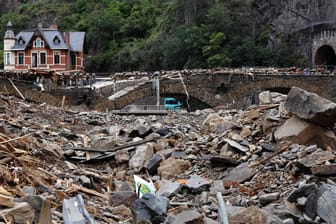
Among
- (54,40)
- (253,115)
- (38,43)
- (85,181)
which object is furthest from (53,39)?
(85,181)

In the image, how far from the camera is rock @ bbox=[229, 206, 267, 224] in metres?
6.27

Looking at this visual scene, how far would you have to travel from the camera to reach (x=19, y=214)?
505 cm

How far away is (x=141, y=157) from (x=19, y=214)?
16.0ft

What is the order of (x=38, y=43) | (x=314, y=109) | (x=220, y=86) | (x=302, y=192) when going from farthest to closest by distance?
(x=38, y=43) → (x=220, y=86) → (x=314, y=109) → (x=302, y=192)

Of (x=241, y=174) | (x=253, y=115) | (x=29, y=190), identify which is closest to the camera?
(x=29, y=190)

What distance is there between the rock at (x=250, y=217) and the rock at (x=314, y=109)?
289cm

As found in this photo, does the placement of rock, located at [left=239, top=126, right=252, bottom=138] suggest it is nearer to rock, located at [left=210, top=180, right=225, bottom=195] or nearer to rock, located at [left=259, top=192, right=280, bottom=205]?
rock, located at [left=210, top=180, right=225, bottom=195]

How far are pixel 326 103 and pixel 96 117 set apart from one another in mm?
8125

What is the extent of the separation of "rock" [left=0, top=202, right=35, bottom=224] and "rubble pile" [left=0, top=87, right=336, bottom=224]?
0.04 feet

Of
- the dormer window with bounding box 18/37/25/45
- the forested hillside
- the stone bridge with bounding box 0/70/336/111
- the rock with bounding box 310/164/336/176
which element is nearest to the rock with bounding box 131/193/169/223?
the rock with bounding box 310/164/336/176

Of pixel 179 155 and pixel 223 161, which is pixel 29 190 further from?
pixel 179 155

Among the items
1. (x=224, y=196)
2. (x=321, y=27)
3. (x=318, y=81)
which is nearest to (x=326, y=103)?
(x=224, y=196)

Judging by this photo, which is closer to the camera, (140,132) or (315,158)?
(315,158)

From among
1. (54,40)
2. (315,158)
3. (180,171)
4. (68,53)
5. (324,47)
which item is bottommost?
(180,171)
